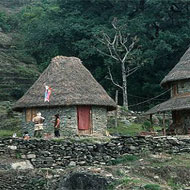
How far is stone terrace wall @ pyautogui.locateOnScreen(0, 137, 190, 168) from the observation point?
22609 millimetres

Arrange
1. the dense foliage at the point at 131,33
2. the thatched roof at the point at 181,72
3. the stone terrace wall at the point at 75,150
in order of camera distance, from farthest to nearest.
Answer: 1. the dense foliage at the point at 131,33
2. the thatched roof at the point at 181,72
3. the stone terrace wall at the point at 75,150

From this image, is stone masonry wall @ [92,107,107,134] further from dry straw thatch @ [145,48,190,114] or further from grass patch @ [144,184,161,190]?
grass patch @ [144,184,161,190]

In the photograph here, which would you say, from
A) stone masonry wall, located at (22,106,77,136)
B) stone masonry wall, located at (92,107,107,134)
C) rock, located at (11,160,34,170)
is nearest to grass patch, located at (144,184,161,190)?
rock, located at (11,160,34,170)

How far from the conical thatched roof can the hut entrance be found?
2.05 ft

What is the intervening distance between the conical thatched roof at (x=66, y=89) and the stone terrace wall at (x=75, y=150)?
25.7 feet

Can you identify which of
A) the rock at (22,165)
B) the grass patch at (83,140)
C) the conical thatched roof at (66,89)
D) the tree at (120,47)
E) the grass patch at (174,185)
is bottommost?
the grass patch at (174,185)

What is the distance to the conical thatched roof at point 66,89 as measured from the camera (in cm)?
3114

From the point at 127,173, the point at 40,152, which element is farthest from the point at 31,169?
the point at 127,173

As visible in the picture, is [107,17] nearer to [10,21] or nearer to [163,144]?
[10,21]

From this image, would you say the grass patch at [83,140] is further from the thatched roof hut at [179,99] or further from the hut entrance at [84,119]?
the thatched roof hut at [179,99]

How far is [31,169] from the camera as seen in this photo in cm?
2155

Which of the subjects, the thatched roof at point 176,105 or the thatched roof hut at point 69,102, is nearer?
the thatched roof at point 176,105

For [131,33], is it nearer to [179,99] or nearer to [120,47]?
[120,47]

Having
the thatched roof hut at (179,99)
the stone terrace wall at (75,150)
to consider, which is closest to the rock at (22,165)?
the stone terrace wall at (75,150)
